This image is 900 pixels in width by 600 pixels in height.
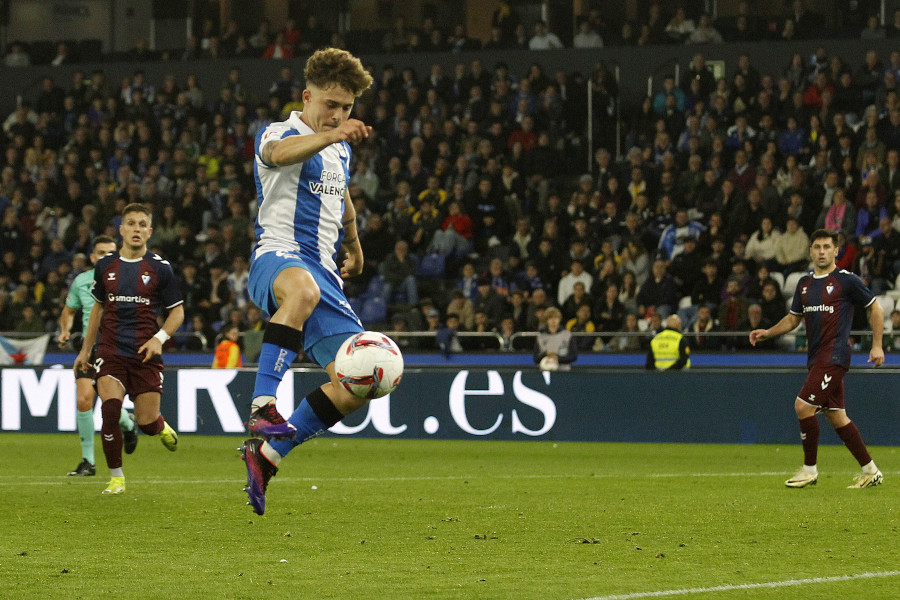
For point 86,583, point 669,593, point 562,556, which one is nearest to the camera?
point 669,593

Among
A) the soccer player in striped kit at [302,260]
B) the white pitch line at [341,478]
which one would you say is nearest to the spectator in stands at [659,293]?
the white pitch line at [341,478]

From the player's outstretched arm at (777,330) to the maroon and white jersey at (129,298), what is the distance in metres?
4.32

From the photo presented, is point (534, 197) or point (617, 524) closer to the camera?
point (617, 524)

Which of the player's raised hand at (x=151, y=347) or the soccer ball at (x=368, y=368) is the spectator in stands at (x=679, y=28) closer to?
the player's raised hand at (x=151, y=347)

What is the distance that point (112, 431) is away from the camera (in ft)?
32.6

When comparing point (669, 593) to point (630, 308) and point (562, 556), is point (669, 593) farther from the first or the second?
point (630, 308)

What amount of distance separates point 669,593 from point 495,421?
1172cm

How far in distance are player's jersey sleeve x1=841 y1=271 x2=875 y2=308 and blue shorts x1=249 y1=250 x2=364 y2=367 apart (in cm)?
537

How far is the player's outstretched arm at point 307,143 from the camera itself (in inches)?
237

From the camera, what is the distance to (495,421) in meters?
17.1

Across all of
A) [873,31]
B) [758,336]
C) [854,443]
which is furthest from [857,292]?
[873,31]

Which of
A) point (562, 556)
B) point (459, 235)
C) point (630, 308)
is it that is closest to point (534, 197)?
point (459, 235)

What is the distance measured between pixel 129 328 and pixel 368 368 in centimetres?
417

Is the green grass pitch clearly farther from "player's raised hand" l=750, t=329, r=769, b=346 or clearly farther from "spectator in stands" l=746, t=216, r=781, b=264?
"spectator in stands" l=746, t=216, r=781, b=264
